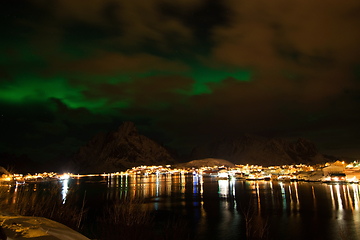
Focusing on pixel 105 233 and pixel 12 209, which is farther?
pixel 105 233

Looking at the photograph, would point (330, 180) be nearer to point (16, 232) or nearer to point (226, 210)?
point (226, 210)

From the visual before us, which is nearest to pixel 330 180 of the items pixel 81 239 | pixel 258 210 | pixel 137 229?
pixel 258 210

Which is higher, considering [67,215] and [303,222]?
[67,215]

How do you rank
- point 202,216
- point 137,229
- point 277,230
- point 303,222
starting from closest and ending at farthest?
point 137,229 < point 277,230 < point 303,222 < point 202,216

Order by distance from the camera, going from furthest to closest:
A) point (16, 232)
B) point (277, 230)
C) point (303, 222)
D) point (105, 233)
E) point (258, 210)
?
1. point (258, 210)
2. point (303, 222)
3. point (277, 230)
4. point (105, 233)
5. point (16, 232)

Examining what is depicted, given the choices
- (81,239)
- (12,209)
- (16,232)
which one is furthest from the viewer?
(12,209)

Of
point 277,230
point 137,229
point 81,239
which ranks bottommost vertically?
point 277,230

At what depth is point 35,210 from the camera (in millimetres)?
12125

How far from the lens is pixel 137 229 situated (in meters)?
14.3

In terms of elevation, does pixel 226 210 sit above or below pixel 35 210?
below

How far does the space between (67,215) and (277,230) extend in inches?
766

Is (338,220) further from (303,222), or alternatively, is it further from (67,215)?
(67,215)

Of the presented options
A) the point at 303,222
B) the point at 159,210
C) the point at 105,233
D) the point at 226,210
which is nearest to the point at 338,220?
the point at 303,222

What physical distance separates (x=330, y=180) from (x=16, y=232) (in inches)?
4439
